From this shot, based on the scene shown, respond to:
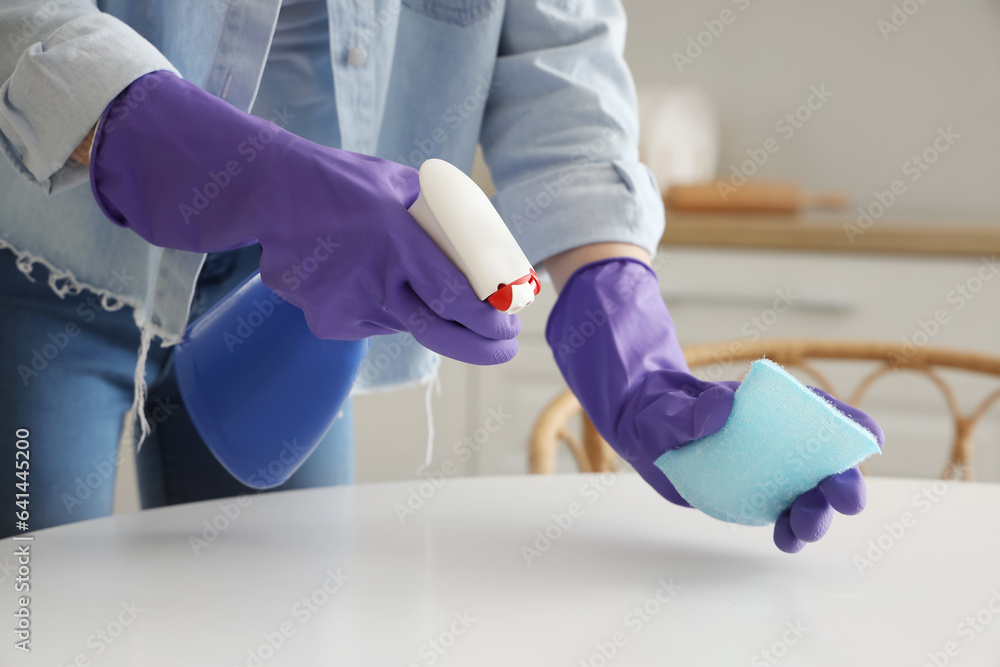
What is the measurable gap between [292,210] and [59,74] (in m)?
0.12

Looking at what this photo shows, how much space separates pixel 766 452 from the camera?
41 cm

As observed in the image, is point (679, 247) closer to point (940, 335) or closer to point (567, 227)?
point (940, 335)

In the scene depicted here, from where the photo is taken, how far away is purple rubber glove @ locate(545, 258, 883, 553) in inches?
16.4

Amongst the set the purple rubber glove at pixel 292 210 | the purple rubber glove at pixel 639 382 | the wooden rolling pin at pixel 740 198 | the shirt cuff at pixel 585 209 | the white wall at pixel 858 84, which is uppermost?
the purple rubber glove at pixel 292 210

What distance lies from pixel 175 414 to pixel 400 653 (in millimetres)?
348

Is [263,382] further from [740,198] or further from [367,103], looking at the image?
[740,198]

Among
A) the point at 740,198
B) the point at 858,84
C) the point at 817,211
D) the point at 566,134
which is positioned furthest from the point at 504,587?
the point at 858,84

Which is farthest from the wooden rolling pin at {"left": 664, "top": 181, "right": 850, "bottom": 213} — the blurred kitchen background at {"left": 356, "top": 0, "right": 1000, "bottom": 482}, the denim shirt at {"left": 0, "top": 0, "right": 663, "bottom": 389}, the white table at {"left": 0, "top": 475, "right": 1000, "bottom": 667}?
the white table at {"left": 0, "top": 475, "right": 1000, "bottom": 667}

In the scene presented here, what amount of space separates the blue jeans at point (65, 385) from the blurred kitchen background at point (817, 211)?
95 cm

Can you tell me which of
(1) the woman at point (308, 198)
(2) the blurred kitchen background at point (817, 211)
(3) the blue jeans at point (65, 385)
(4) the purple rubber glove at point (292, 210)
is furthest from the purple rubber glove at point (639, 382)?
(2) the blurred kitchen background at point (817, 211)

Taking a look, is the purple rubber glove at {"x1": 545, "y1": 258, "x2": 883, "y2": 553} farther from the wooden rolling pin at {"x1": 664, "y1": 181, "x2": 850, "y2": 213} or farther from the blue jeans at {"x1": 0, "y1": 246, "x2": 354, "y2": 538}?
the wooden rolling pin at {"x1": 664, "y1": 181, "x2": 850, "y2": 213}

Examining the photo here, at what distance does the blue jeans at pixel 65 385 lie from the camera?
54 centimetres

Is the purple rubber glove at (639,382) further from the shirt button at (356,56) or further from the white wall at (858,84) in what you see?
the white wall at (858,84)

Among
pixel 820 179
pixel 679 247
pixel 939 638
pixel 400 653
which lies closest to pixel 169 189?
pixel 400 653
